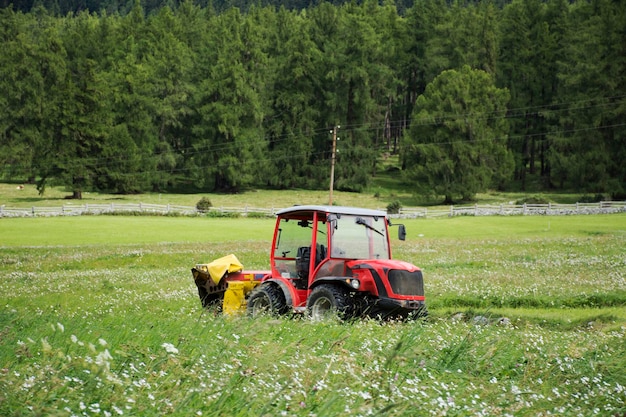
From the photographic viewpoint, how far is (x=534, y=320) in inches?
622

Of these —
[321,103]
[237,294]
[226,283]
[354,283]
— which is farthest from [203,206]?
[354,283]

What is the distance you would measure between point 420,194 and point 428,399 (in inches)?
2858

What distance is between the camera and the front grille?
13281mm

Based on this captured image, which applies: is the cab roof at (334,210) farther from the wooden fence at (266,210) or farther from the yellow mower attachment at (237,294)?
the wooden fence at (266,210)

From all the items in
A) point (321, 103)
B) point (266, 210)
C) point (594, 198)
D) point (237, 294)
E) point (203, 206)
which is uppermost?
point (321, 103)

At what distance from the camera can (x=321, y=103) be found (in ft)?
314

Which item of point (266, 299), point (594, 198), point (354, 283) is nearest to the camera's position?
point (354, 283)

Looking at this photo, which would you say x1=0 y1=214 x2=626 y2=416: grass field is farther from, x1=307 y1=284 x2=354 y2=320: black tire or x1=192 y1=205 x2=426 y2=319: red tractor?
x1=192 y1=205 x2=426 y2=319: red tractor

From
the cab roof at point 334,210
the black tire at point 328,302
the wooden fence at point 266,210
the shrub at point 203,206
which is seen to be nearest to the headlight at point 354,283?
the black tire at point 328,302

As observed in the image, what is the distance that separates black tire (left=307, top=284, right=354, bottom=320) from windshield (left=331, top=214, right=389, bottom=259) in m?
0.95

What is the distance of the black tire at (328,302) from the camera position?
41.6ft

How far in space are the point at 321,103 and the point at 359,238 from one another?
272 ft

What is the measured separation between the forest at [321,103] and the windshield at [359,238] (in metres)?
62.6

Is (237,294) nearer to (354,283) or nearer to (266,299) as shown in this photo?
(266,299)
